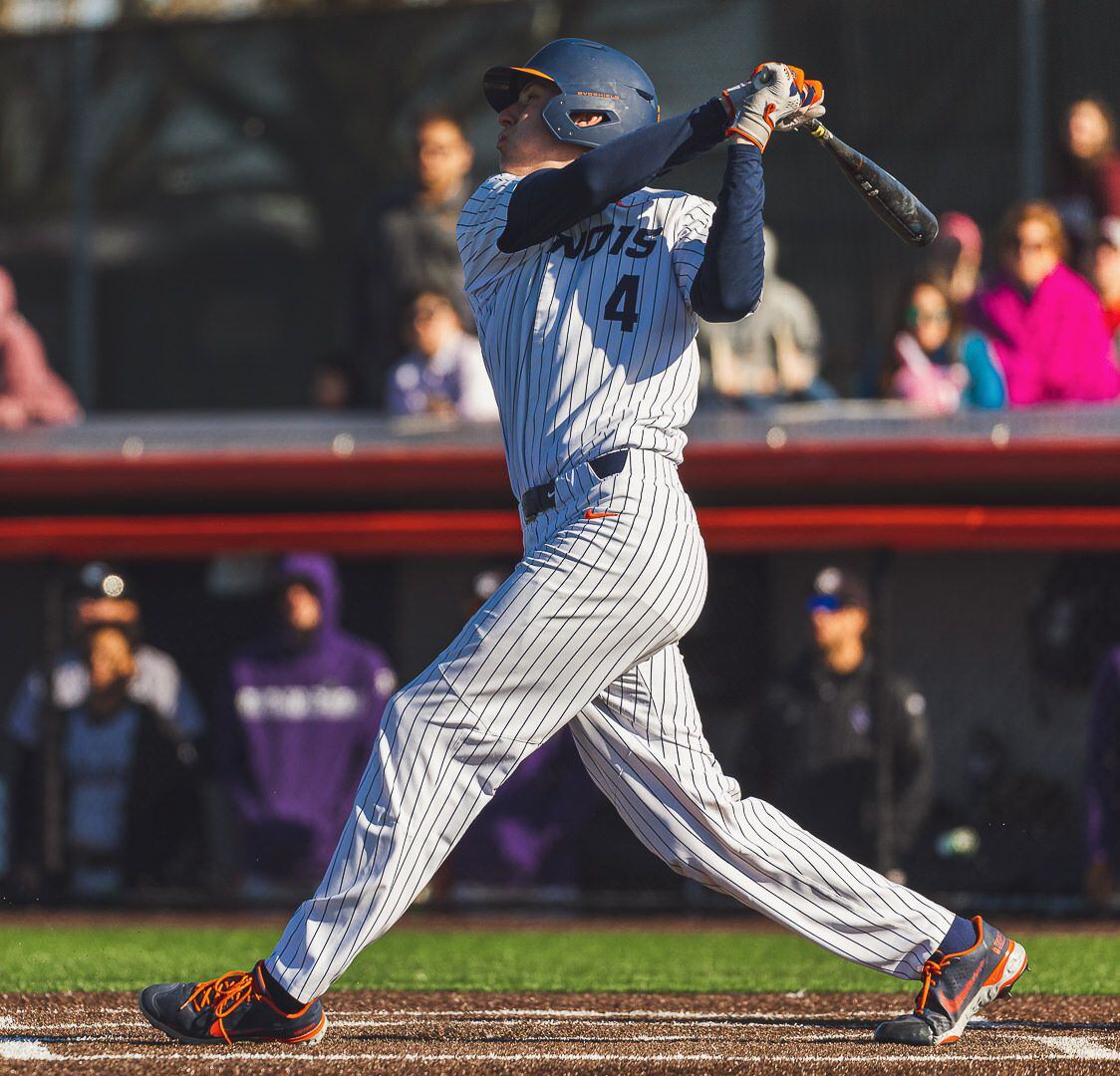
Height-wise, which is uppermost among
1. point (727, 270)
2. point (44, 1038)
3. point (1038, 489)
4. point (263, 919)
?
point (727, 270)

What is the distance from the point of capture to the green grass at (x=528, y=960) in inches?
203

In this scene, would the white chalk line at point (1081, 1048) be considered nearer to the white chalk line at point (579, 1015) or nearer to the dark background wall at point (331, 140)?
the white chalk line at point (579, 1015)

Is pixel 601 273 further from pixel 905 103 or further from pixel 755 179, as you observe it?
pixel 905 103

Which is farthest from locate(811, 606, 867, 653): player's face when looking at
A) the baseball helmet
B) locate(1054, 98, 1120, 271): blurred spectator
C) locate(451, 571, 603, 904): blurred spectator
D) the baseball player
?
the baseball helmet

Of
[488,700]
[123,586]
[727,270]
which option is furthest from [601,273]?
[123,586]

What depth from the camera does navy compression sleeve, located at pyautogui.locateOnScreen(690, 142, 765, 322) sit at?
3426mm

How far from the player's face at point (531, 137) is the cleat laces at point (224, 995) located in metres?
1.58

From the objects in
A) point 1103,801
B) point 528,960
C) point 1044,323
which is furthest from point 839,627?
point 528,960

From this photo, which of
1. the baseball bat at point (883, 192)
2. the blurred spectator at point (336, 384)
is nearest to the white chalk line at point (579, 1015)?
the baseball bat at point (883, 192)

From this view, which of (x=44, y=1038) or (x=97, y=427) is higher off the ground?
(x=97, y=427)

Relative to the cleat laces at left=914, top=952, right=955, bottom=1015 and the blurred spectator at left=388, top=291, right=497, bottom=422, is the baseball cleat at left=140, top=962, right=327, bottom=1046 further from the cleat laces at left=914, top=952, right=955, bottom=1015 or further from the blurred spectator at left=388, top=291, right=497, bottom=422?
the blurred spectator at left=388, top=291, right=497, bottom=422

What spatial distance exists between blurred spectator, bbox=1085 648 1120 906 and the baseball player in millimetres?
3394

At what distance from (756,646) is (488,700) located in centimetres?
422

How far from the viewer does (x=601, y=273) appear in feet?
12.0
